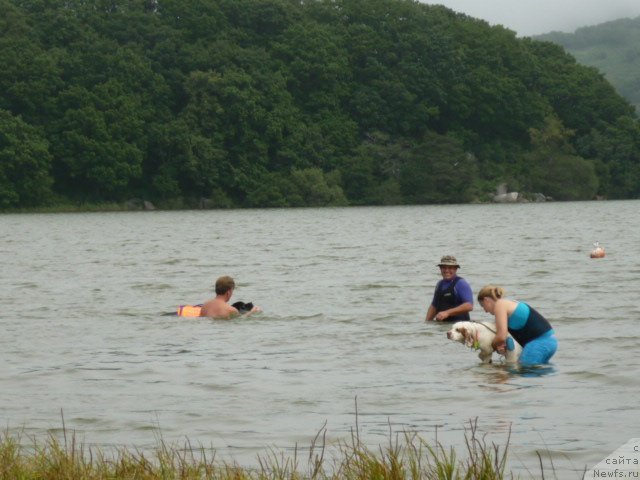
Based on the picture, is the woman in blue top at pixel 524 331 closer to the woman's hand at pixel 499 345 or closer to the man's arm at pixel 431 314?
the woman's hand at pixel 499 345

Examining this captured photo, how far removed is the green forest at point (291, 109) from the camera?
312ft

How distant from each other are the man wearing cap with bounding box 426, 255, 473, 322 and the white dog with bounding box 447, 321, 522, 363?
328 centimetres

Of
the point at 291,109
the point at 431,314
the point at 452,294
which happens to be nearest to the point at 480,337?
the point at 452,294

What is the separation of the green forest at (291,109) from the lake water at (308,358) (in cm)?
5850

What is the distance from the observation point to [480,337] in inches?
554

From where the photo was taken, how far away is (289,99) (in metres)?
106

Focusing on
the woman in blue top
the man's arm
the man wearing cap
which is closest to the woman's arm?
the woman in blue top

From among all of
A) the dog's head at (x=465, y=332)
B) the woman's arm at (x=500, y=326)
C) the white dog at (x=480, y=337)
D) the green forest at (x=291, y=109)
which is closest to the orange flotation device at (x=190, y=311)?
the white dog at (x=480, y=337)

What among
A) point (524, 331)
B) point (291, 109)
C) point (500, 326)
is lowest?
point (524, 331)

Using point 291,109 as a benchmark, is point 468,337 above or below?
below

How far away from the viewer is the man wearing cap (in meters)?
17.7

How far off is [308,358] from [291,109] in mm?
90465

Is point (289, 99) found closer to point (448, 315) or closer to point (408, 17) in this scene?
point (408, 17)

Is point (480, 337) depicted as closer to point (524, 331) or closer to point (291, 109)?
point (524, 331)
